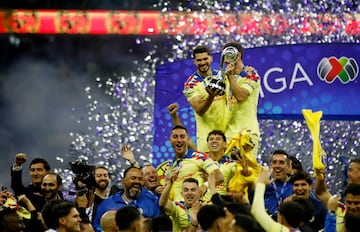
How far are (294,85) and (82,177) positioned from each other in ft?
13.1

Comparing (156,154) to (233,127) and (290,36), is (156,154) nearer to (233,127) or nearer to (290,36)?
(233,127)

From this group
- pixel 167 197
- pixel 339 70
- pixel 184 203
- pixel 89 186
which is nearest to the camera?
pixel 167 197

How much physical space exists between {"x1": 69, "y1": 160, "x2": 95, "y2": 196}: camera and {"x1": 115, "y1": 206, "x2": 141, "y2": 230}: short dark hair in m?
2.78

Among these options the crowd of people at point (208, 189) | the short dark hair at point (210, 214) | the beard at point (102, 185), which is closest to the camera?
the short dark hair at point (210, 214)

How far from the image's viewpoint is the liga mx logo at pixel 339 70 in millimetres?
16094

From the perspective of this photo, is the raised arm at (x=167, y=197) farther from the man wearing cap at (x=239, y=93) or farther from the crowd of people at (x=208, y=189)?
the man wearing cap at (x=239, y=93)

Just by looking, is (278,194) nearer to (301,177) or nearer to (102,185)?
(301,177)

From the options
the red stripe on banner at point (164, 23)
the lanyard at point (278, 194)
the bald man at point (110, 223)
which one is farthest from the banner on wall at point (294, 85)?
the bald man at point (110, 223)

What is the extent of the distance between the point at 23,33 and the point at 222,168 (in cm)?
1788

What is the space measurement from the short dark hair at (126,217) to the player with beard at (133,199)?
6.85ft

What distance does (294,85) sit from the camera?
53.3 ft

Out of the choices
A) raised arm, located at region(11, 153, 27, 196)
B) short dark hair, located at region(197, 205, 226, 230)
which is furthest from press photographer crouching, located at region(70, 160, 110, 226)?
short dark hair, located at region(197, 205, 226, 230)

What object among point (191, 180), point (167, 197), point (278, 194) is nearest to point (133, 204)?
point (167, 197)

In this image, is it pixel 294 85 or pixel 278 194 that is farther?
pixel 294 85
